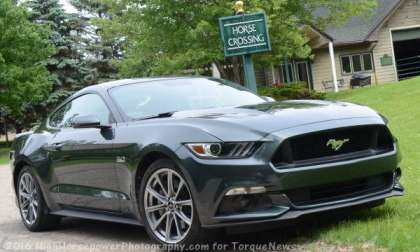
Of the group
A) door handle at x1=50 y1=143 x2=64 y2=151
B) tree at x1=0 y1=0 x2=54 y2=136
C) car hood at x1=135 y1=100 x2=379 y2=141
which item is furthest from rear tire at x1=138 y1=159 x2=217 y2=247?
tree at x1=0 y1=0 x2=54 y2=136

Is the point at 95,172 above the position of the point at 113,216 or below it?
above

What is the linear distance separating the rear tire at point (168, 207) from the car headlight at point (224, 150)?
27 centimetres

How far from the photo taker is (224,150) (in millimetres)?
5242

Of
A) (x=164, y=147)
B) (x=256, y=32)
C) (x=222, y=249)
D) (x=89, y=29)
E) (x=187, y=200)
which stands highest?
(x=89, y=29)

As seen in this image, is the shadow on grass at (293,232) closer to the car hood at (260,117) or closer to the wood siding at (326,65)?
the car hood at (260,117)

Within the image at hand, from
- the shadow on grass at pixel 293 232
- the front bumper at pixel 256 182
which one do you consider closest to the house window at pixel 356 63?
the shadow on grass at pixel 293 232

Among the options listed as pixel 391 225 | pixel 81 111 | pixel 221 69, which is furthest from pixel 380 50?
pixel 391 225

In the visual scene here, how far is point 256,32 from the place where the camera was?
13.2m

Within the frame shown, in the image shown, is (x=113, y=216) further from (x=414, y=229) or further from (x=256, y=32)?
(x=256, y=32)

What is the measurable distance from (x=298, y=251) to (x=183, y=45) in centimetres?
2421

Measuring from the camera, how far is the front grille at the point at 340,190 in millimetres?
5242

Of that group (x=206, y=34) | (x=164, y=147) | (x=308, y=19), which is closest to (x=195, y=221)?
(x=164, y=147)

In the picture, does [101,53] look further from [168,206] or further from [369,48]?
[168,206]

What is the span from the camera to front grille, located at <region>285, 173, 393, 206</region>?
17.2 feet
